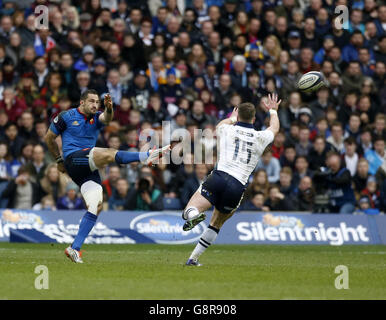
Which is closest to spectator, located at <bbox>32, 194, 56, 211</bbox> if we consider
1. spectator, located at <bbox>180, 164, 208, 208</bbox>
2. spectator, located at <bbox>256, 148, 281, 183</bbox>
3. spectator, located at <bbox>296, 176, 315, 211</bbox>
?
spectator, located at <bbox>180, 164, 208, 208</bbox>

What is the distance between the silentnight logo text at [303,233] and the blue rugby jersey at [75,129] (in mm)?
6599

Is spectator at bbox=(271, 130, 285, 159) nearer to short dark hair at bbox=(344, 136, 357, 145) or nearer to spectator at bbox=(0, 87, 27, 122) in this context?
short dark hair at bbox=(344, 136, 357, 145)

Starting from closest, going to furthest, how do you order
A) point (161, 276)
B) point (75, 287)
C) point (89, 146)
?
point (75, 287) → point (161, 276) → point (89, 146)

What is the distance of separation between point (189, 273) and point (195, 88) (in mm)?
11404

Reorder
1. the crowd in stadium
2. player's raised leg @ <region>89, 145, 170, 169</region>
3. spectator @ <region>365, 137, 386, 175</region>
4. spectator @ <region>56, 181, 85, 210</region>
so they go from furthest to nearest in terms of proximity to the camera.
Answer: spectator @ <region>365, 137, 386, 175</region>, the crowd in stadium, spectator @ <region>56, 181, 85, 210</region>, player's raised leg @ <region>89, 145, 170, 169</region>

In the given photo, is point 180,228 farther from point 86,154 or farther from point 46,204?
point 86,154

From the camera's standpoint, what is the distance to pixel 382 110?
989 inches

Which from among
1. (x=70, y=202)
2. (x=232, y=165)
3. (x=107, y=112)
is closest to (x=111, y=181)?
(x=70, y=202)

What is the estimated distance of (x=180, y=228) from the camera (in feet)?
68.9

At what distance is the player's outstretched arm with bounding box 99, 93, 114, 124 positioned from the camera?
576 inches

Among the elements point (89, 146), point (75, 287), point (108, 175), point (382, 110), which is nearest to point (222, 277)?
point (75, 287)

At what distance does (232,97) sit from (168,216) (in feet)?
13.7

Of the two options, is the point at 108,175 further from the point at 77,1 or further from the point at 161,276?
the point at 161,276

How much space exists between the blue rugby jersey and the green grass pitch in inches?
74.3
